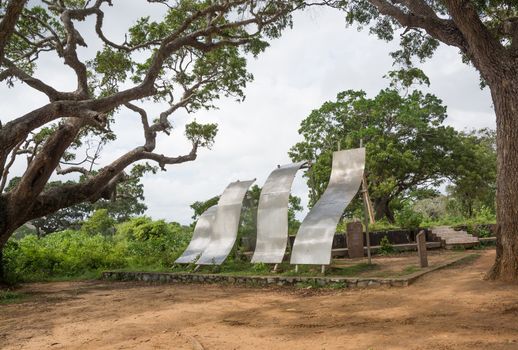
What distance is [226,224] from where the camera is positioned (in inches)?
550

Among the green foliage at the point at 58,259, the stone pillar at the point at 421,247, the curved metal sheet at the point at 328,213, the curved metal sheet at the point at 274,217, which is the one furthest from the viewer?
the green foliage at the point at 58,259

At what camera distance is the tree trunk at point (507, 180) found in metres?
8.40

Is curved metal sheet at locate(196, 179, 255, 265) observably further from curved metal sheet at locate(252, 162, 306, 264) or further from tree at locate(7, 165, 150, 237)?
tree at locate(7, 165, 150, 237)

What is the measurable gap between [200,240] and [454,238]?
31.5 feet

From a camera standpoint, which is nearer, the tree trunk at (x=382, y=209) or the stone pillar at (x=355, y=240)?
the stone pillar at (x=355, y=240)

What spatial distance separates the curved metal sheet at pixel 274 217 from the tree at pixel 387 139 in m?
10.5

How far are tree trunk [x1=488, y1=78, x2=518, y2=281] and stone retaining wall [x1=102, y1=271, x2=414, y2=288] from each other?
1841 mm

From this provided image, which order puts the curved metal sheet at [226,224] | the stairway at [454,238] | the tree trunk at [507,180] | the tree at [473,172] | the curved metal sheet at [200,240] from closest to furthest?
1. the tree trunk at [507,180]
2. the curved metal sheet at [226,224]
3. the curved metal sheet at [200,240]
4. the stairway at [454,238]
5. the tree at [473,172]

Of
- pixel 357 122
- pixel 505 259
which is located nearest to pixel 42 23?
pixel 505 259

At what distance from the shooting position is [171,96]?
17.7 meters

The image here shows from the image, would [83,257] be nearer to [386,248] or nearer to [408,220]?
[386,248]

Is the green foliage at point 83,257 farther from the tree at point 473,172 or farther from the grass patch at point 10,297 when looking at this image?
the tree at point 473,172

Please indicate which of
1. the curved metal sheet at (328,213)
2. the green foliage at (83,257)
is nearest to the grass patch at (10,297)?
the green foliage at (83,257)

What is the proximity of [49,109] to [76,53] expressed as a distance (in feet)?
15.2
